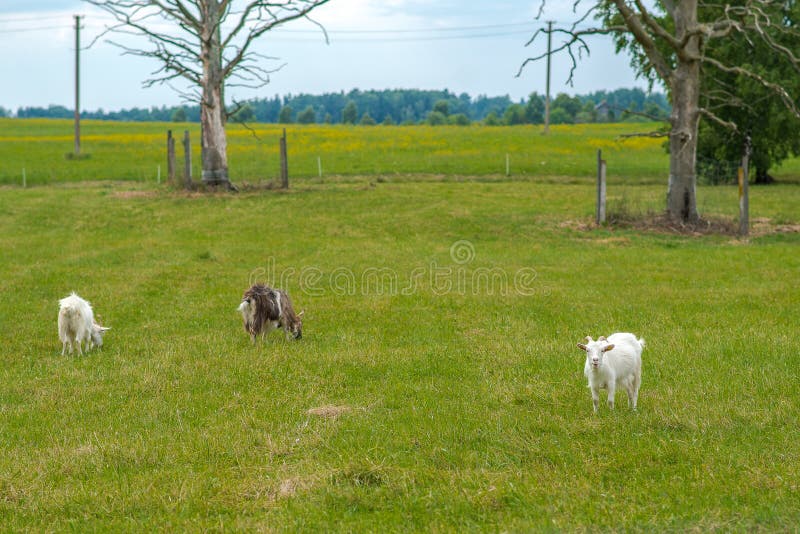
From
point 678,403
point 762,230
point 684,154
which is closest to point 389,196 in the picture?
point 684,154

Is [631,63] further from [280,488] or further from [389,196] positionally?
[280,488]

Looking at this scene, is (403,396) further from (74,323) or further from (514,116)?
(514,116)

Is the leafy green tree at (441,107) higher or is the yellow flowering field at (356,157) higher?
the leafy green tree at (441,107)

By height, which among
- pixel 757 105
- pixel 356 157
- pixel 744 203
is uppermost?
pixel 757 105

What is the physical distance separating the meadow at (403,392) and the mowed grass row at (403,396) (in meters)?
0.04

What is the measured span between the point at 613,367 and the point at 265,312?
6.02m

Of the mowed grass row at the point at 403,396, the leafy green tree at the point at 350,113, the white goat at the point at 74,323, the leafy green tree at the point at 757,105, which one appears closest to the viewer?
the mowed grass row at the point at 403,396

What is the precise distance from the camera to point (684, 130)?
26.7 m

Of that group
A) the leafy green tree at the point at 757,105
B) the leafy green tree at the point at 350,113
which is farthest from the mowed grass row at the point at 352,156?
the leafy green tree at the point at 350,113

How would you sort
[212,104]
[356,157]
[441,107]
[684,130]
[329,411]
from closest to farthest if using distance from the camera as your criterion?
[329,411] → [684,130] → [212,104] → [356,157] → [441,107]

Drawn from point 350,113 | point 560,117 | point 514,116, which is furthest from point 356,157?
point 350,113

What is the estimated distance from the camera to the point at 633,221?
27.5m

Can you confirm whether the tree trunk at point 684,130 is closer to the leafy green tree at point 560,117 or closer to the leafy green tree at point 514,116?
the leafy green tree at point 560,117

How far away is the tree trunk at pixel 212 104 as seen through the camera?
3434 cm
